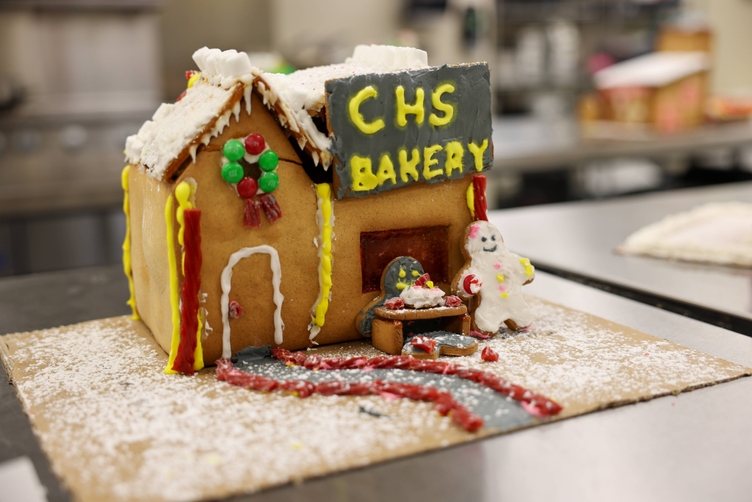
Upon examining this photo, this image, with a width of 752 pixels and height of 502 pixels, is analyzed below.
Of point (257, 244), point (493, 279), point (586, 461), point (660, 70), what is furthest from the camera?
point (660, 70)

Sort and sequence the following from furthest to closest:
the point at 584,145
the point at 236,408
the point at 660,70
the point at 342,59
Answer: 1. the point at 342,59
2. the point at 660,70
3. the point at 584,145
4. the point at 236,408

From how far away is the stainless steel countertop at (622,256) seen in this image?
5.64ft

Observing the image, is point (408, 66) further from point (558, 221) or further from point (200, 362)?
point (558, 221)

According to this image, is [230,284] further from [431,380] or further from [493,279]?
[493,279]

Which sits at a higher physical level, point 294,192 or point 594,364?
point 294,192

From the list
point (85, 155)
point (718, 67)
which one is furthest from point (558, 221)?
point (718, 67)

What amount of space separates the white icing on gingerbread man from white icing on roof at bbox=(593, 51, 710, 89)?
326 cm

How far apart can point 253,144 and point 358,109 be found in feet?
0.61

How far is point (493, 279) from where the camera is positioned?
1.43 metres

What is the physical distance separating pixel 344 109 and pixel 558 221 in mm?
1363

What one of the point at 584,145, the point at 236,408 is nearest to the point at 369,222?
the point at 236,408

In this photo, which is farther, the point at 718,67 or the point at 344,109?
the point at 718,67

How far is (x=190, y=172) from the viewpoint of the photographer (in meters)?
1.24

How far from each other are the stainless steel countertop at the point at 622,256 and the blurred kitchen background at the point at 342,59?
110cm
